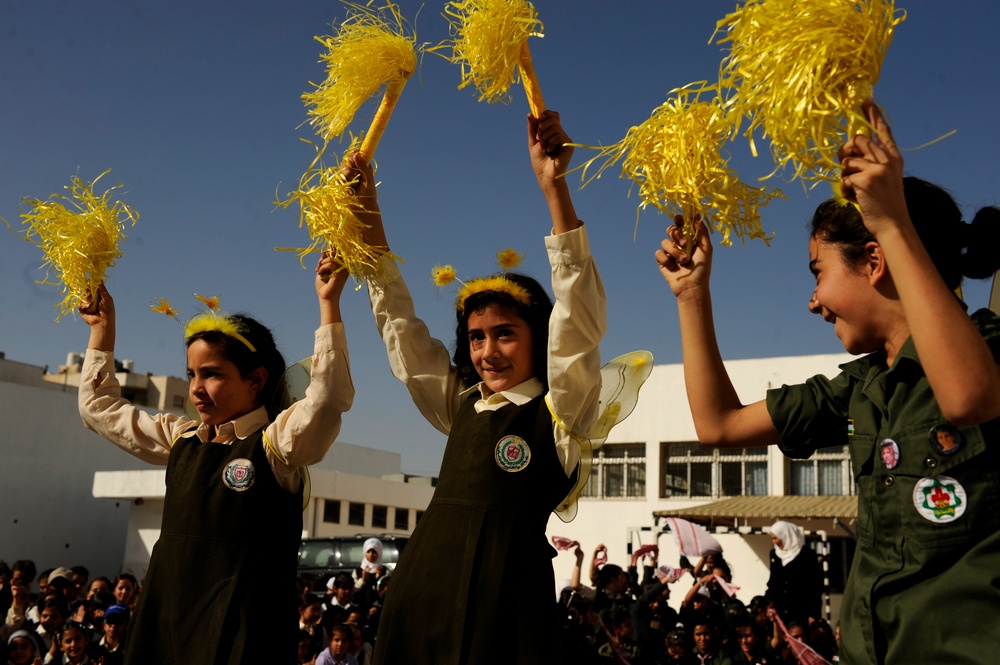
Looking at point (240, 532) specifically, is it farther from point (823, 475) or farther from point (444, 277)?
point (823, 475)

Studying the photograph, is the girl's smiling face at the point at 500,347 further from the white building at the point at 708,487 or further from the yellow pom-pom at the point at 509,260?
the white building at the point at 708,487

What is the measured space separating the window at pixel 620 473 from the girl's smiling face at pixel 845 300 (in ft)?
76.0

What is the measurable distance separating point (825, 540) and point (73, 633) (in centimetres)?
1683

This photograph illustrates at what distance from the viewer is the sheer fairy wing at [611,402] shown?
3338mm

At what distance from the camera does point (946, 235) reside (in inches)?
82.9

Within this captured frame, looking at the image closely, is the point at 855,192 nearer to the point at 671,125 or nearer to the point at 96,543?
the point at 671,125

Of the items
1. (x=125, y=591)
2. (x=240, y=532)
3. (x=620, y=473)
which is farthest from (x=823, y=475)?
(x=240, y=532)

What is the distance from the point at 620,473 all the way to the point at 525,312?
73.8 feet

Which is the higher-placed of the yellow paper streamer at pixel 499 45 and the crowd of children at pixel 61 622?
the yellow paper streamer at pixel 499 45

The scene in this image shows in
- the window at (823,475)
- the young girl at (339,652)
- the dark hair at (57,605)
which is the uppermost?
the window at (823,475)

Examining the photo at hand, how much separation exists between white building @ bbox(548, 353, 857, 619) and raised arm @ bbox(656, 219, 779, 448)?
1927 centimetres

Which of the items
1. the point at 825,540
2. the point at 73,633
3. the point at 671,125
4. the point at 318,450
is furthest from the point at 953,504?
the point at 825,540

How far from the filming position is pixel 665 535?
24.0 meters

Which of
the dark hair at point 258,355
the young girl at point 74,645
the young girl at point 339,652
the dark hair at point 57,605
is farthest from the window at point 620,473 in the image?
the dark hair at point 258,355
